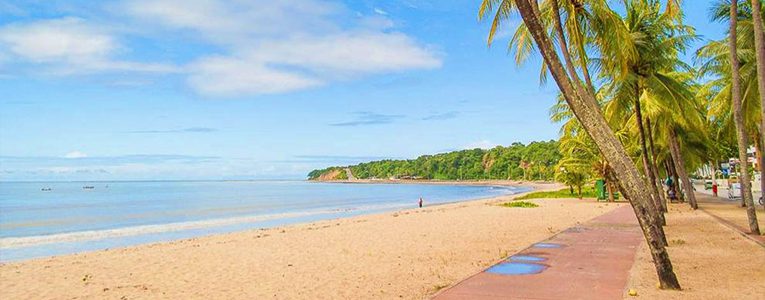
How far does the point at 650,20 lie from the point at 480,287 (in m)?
10.9

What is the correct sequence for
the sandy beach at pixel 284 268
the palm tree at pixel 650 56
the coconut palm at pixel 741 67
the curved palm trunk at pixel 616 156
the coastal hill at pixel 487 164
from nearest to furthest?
the curved palm trunk at pixel 616 156 < the sandy beach at pixel 284 268 < the coconut palm at pixel 741 67 < the palm tree at pixel 650 56 < the coastal hill at pixel 487 164

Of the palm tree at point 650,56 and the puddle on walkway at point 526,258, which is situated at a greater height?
the palm tree at point 650,56

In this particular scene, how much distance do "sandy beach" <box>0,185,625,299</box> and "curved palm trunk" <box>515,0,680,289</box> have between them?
8.32 ft

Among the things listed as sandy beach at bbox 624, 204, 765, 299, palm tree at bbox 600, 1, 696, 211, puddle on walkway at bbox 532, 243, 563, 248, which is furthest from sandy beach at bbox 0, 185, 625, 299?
palm tree at bbox 600, 1, 696, 211

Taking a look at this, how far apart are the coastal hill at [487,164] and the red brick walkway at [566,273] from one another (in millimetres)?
98561

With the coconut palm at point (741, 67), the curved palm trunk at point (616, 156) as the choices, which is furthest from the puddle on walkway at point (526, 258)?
the coconut palm at point (741, 67)

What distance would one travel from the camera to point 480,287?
21.9ft

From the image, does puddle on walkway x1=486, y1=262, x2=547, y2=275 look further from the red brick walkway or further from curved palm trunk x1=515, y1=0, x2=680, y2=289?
curved palm trunk x1=515, y1=0, x2=680, y2=289

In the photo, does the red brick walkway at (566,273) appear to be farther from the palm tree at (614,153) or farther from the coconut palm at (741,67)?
the coconut palm at (741,67)

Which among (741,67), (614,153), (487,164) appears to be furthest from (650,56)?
(487,164)

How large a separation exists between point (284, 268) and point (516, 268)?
12.9 ft

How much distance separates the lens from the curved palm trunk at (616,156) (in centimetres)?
641

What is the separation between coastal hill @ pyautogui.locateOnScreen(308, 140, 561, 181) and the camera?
118 meters

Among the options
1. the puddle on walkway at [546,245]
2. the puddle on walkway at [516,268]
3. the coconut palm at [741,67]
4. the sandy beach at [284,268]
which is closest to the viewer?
the sandy beach at [284,268]
